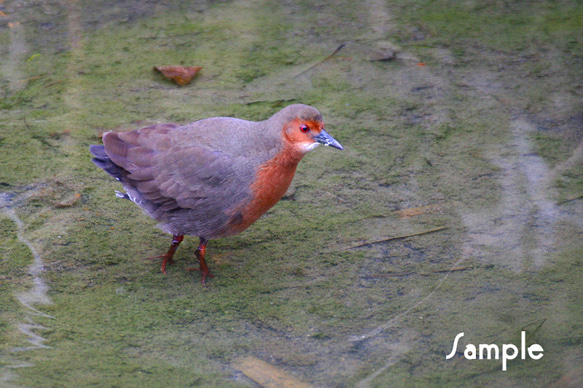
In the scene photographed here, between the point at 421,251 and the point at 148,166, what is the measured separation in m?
1.72

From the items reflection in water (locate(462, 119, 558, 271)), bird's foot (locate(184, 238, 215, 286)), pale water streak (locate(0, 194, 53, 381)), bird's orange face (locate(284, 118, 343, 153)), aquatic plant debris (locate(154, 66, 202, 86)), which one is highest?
bird's orange face (locate(284, 118, 343, 153))

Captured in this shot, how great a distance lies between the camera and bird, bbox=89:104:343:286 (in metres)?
3.60

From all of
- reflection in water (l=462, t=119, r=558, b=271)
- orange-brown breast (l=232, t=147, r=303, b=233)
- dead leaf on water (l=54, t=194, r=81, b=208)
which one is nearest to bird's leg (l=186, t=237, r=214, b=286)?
orange-brown breast (l=232, t=147, r=303, b=233)

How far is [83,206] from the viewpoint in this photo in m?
4.29

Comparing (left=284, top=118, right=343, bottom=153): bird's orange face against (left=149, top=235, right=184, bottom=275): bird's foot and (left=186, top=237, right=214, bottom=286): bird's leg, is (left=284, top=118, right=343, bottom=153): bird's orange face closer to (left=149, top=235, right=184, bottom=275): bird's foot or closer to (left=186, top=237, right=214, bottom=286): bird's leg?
(left=186, top=237, right=214, bottom=286): bird's leg

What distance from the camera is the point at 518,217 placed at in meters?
4.23

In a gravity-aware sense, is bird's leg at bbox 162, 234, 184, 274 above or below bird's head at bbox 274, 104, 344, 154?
below

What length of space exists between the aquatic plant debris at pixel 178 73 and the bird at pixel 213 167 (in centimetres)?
188

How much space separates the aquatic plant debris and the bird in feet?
6.17

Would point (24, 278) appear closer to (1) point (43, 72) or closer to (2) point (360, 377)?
(2) point (360, 377)

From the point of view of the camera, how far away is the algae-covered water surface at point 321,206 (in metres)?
3.19

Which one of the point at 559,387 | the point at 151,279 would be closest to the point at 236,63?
the point at 151,279

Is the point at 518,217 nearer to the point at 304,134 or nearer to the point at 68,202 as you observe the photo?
the point at 304,134

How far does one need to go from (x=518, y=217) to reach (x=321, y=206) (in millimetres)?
1287
